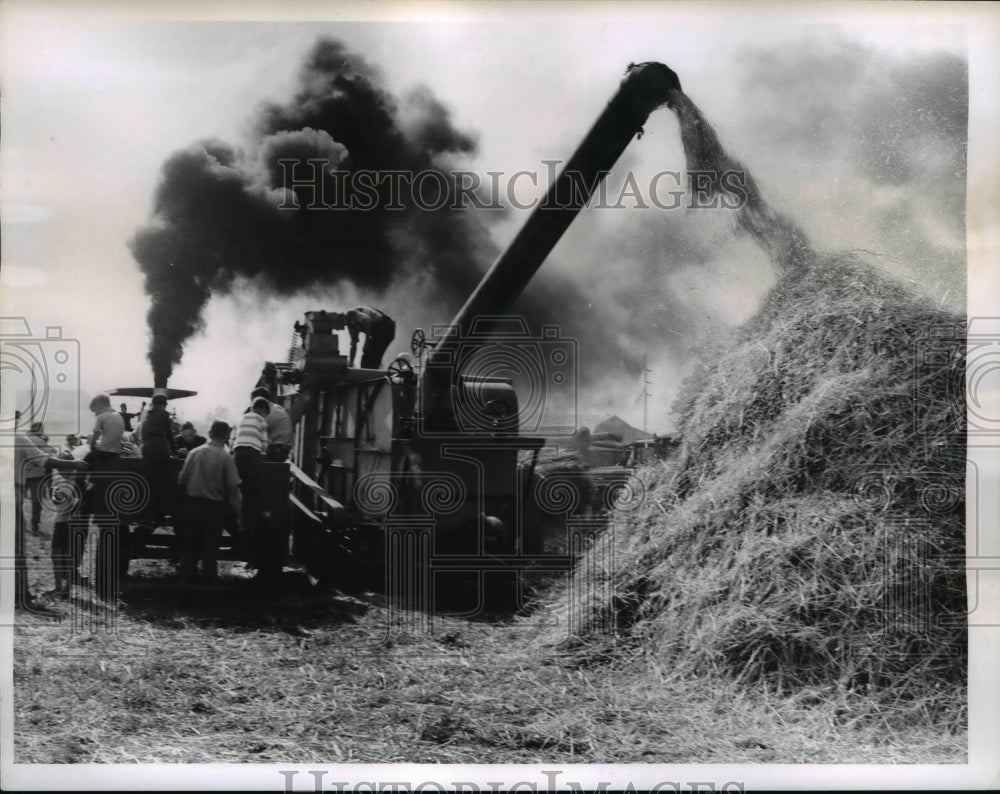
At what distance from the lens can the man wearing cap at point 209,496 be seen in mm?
4898

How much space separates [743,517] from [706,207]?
5.49 ft

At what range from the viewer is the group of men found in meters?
4.62

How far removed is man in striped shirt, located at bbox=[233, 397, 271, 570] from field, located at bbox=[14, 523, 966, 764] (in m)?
0.44

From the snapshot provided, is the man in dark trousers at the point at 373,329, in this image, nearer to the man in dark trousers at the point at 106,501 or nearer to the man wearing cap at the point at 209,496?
the man wearing cap at the point at 209,496

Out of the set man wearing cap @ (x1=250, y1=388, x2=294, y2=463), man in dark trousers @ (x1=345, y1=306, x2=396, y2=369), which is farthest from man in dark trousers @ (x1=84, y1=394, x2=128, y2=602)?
man in dark trousers @ (x1=345, y1=306, x2=396, y2=369)

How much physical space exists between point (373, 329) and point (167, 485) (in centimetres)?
144

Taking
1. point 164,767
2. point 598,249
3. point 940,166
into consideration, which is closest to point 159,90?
point 598,249

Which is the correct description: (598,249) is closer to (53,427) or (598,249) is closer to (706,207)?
(706,207)

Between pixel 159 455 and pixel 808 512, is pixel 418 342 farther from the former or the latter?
pixel 808 512

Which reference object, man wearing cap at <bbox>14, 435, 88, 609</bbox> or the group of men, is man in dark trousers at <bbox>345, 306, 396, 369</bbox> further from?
man wearing cap at <bbox>14, 435, 88, 609</bbox>

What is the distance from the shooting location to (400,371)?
535 centimetres

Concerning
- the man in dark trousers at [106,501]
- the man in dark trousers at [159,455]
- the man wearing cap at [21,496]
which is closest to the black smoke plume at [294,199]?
the man in dark trousers at [159,455]

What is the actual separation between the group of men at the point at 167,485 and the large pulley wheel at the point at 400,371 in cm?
66

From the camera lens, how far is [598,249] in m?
4.95
